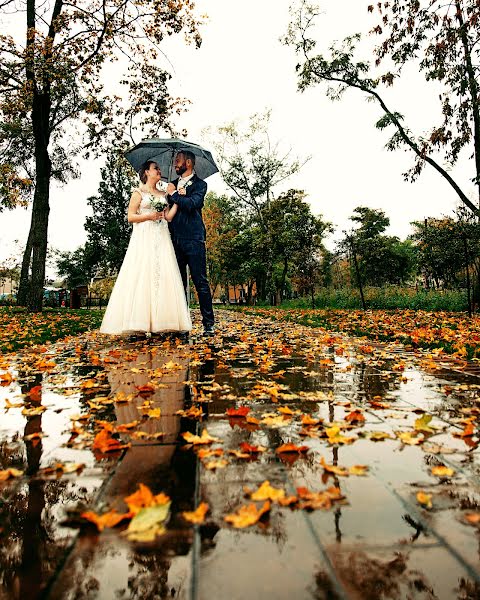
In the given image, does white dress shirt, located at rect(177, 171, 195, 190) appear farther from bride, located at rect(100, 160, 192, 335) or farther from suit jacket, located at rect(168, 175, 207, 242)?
bride, located at rect(100, 160, 192, 335)

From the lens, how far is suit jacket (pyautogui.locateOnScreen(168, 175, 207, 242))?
22.2 ft

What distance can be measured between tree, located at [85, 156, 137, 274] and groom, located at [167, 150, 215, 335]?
135ft

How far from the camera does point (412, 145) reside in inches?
550

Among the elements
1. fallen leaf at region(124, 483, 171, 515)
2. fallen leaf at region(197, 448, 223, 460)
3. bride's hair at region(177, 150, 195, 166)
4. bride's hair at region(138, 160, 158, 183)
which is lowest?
fallen leaf at region(197, 448, 223, 460)

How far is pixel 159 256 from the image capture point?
21.9 ft

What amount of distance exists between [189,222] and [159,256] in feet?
2.49

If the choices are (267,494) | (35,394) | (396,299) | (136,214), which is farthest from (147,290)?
(396,299)

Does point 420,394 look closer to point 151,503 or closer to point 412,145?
point 151,503

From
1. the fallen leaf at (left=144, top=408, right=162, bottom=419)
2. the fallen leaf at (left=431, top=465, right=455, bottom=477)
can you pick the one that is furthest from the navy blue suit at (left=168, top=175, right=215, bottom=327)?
the fallen leaf at (left=431, top=465, right=455, bottom=477)

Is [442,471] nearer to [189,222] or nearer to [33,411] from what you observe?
[33,411]

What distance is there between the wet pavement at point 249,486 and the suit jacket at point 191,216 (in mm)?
3851

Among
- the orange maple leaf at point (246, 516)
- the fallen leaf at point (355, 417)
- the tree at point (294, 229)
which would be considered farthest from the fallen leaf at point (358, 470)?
the tree at point (294, 229)

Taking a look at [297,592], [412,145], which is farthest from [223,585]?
[412,145]

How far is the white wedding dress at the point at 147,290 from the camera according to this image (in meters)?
6.43
